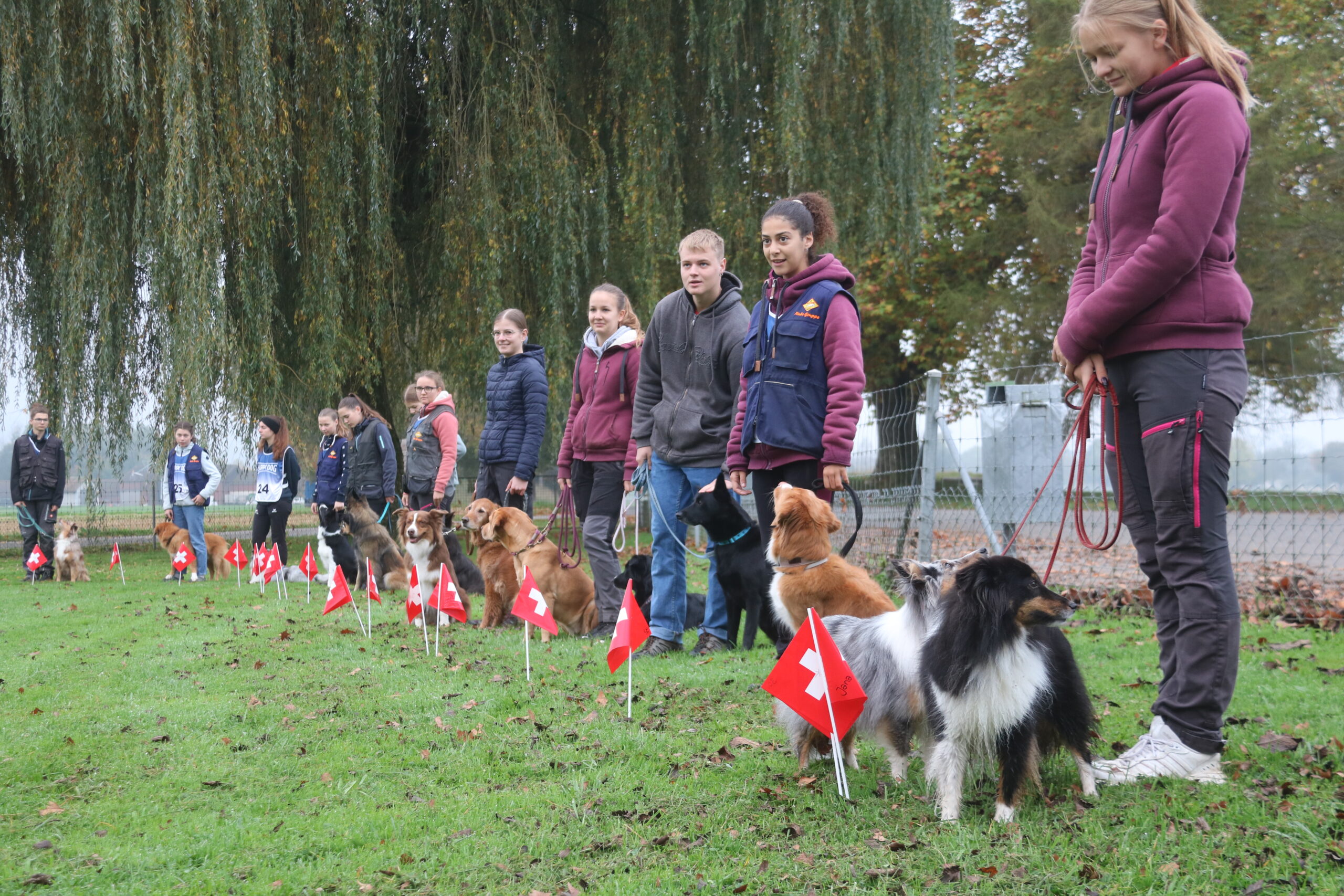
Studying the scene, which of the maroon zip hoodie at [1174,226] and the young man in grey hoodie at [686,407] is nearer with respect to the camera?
the maroon zip hoodie at [1174,226]

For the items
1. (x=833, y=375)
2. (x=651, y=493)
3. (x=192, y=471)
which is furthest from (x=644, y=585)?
(x=192, y=471)

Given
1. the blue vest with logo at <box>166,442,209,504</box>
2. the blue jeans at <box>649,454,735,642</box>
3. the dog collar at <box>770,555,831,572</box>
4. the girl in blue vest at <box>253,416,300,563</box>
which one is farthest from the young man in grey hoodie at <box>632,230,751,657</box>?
the blue vest with logo at <box>166,442,209,504</box>

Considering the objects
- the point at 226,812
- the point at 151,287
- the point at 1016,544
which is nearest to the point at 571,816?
the point at 226,812

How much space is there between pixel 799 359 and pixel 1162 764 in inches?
89.5

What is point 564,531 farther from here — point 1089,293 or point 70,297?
point 70,297

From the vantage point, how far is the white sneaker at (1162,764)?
3127mm

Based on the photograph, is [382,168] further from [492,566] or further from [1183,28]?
[1183,28]

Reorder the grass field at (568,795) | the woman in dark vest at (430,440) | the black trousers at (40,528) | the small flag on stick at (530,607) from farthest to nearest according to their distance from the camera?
the black trousers at (40,528) < the woman in dark vest at (430,440) < the small flag on stick at (530,607) < the grass field at (568,795)

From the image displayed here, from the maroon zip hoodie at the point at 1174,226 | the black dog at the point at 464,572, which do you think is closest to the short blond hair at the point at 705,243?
the maroon zip hoodie at the point at 1174,226

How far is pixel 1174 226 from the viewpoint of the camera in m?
2.96

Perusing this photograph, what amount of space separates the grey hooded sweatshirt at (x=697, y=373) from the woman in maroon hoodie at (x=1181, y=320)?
272 centimetres

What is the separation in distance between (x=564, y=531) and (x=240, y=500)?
12.1 m

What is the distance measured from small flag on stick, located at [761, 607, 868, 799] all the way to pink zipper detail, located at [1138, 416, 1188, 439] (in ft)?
3.84

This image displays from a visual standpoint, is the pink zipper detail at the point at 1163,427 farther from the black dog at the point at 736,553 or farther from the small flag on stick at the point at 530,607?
the small flag on stick at the point at 530,607
